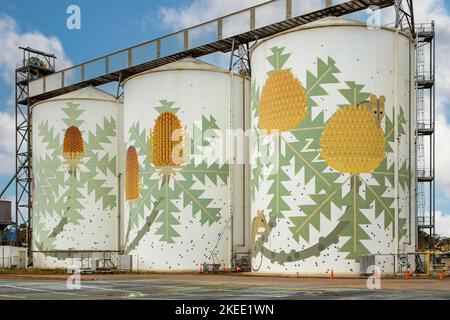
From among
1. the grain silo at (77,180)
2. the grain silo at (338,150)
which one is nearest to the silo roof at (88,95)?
the grain silo at (77,180)

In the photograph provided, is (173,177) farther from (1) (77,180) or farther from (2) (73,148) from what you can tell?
(2) (73,148)

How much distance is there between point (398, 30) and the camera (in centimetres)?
4203

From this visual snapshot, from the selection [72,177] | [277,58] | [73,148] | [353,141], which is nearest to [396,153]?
[353,141]

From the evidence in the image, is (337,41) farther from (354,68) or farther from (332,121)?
(332,121)

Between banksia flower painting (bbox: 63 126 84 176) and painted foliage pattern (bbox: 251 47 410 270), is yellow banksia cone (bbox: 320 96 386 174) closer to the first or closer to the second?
painted foliage pattern (bbox: 251 47 410 270)

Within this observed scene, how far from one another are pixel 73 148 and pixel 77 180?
2.94 m

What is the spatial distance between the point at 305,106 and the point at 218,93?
10.9 meters

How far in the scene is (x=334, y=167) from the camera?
1576 inches

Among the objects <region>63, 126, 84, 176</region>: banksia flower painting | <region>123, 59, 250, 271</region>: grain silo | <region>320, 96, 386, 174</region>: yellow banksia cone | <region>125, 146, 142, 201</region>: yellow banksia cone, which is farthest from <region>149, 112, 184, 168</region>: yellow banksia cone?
<region>320, 96, 386, 174</region>: yellow banksia cone

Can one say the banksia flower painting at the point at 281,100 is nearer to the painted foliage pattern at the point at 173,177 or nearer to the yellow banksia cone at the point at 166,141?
the painted foliage pattern at the point at 173,177

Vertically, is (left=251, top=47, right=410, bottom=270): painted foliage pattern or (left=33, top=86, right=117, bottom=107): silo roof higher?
(left=33, top=86, right=117, bottom=107): silo roof

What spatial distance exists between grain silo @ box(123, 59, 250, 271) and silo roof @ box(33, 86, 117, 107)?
9796mm

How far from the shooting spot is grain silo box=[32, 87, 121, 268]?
5869 centimetres

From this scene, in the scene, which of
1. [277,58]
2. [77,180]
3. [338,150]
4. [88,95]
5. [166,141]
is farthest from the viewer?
[88,95]
